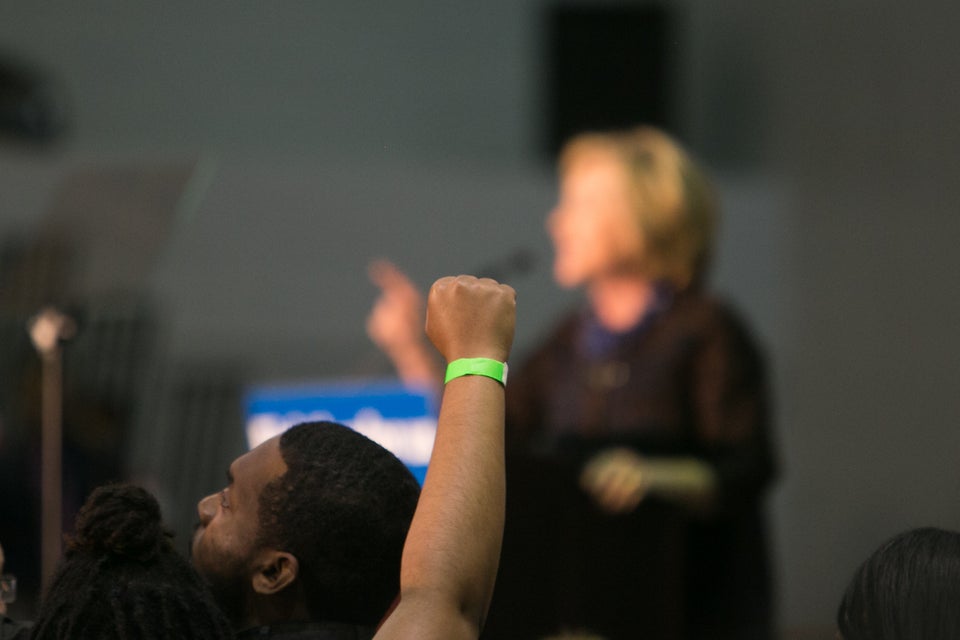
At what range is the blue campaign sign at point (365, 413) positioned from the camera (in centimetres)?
323

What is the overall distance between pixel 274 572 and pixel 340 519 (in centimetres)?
8

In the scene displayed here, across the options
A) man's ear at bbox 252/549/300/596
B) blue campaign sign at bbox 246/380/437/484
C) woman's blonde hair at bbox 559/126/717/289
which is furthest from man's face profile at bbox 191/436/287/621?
woman's blonde hair at bbox 559/126/717/289

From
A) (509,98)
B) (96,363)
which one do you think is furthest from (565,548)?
(509,98)

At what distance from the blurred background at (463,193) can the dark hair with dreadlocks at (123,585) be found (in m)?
3.17

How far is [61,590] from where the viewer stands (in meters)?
1.27

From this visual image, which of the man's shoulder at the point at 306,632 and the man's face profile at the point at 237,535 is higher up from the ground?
the man's face profile at the point at 237,535

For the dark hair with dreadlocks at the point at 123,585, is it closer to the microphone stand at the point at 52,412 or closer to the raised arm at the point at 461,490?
the raised arm at the point at 461,490

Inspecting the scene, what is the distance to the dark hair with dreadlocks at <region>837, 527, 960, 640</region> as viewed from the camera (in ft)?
4.26

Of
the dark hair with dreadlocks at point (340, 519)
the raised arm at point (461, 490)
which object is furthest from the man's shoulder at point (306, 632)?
the raised arm at point (461, 490)

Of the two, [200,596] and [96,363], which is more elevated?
[200,596]

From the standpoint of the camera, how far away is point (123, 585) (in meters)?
1.26

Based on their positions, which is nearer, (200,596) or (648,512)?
(200,596)

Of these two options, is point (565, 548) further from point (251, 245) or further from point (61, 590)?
point (251, 245)

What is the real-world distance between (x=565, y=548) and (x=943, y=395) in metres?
2.60
